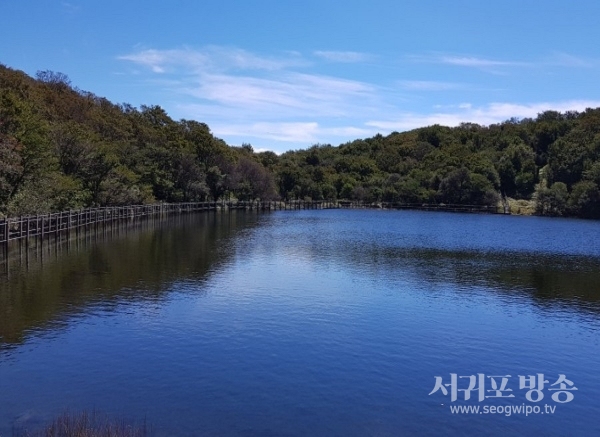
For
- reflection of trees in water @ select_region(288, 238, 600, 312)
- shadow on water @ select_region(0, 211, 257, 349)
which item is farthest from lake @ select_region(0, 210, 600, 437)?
reflection of trees in water @ select_region(288, 238, 600, 312)

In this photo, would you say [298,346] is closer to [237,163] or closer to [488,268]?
[488,268]

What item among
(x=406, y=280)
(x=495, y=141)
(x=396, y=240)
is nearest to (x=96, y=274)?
(x=406, y=280)

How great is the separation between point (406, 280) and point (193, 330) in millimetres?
13405

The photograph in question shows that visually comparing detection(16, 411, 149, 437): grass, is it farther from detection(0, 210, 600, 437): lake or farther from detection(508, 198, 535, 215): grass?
detection(508, 198, 535, 215): grass

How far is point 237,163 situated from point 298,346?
84.2 metres

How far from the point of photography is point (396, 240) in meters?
46.7

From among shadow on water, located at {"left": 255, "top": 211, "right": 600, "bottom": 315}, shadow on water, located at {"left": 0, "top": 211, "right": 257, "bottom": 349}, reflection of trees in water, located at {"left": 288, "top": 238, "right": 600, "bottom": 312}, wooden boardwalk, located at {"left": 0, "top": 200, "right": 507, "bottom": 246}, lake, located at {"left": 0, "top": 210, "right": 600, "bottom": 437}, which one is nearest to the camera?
lake, located at {"left": 0, "top": 210, "right": 600, "bottom": 437}

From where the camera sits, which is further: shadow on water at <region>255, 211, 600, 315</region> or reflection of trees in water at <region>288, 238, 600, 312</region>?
shadow on water at <region>255, 211, 600, 315</region>

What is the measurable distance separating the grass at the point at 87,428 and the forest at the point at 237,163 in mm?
22095

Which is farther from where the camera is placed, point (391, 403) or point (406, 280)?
point (406, 280)

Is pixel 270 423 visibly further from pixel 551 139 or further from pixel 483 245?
pixel 551 139

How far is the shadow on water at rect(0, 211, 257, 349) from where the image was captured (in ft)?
58.9

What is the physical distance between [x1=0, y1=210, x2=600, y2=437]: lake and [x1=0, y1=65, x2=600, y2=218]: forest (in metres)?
10.3

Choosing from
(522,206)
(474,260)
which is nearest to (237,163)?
(522,206)
